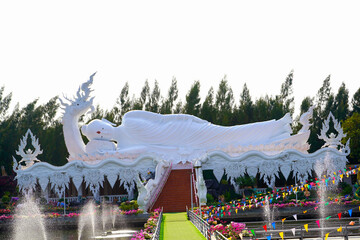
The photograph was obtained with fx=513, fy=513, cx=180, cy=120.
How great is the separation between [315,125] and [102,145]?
19512 mm

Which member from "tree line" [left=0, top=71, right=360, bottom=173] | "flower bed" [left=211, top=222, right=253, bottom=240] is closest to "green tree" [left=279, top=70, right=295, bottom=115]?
"tree line" [left=0, top=71, right=360, bottom=173]

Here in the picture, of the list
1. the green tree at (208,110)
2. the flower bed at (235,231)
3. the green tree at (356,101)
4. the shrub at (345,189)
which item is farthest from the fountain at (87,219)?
the green tree at (356,101)

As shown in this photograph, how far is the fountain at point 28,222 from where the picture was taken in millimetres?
20667

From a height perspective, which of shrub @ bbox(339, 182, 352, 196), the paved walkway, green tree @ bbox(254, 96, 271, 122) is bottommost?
the paved walkway

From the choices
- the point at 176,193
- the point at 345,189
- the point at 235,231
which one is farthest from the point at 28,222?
the point at 345,189

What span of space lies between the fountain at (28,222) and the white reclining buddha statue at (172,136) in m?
3.79

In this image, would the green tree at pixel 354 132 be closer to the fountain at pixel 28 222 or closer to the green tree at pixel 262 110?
the green tree at pixel 262 110

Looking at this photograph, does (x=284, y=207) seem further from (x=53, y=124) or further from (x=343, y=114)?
(x=53, y=124)

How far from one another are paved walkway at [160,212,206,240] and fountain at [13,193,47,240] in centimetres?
474

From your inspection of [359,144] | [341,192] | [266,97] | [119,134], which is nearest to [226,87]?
[266,97]

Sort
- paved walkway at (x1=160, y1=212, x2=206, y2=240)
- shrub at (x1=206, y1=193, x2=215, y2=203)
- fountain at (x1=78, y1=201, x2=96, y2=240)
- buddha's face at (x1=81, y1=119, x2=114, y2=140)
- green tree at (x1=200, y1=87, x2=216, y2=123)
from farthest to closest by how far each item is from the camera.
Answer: green tree at (x1=200, y1=87, x2=216, y2=123) → buddha's face at (x1=81, y1=119, x2=114, y2=140) → shrub at (x1=206, y1=193, x2=215, y2=203) → fountain at (x1=78, y1=201, x2=96, y2=240) → paved walkway at (x1=160, y1=212, x2=206, y2=240)

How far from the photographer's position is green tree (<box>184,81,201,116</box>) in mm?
40812

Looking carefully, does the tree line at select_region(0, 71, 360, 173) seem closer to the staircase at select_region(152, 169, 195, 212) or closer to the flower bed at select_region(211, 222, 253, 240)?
the staircase at select_region(152, 169, 195, 212)

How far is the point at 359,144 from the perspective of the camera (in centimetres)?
3719
